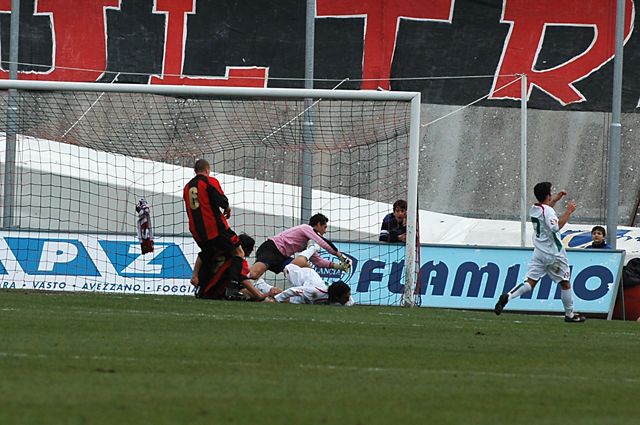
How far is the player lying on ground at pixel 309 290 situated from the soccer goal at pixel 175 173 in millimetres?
965

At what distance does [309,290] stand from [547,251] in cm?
327

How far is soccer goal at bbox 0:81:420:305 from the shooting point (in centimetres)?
1870

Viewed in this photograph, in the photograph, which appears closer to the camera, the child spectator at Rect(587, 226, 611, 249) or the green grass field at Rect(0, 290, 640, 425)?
the green grass field at Rect(0, 290, 640, 425)

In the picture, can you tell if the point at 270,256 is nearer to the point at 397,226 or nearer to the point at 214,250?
the point at 214,250

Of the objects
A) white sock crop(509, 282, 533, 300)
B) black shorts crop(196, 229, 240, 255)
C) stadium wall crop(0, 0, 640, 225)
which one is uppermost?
stadium wall crop(0, 0, 640, 225)

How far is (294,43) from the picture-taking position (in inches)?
1050

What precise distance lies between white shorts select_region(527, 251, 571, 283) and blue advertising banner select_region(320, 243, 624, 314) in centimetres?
292

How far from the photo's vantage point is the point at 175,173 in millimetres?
21719

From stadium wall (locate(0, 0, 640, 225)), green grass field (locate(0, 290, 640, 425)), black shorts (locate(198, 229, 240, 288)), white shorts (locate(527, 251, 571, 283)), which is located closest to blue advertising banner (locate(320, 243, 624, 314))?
white shorts (locate(527, 251, 571, 283))

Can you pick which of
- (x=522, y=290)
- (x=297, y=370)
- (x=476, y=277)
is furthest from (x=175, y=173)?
(x=297, y=370)

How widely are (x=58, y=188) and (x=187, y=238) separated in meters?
2.82

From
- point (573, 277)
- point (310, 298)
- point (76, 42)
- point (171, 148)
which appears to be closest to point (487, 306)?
point (573, 277)

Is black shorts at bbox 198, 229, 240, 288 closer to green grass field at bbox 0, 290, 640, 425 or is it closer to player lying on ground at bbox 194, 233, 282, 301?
player lying on ground at bbox 194, 233, 282, 301

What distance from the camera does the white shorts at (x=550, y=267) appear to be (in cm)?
1562
